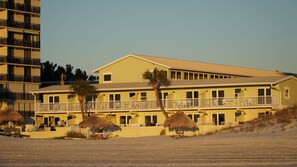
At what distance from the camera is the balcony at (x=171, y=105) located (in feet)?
204

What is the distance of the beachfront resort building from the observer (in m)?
80.4

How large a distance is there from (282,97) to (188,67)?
48.7 ft

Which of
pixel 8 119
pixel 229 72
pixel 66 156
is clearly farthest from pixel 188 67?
pixel 66 156

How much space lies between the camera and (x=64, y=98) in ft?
235

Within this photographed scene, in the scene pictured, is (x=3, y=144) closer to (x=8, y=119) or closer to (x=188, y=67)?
(x=8, y=119)

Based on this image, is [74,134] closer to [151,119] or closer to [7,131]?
[7,131]

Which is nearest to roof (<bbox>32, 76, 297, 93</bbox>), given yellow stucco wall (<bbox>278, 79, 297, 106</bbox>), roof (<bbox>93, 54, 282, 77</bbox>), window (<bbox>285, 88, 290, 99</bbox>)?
yellow stucco wall (<bbox>278, 79, 297, 106</bbox>)

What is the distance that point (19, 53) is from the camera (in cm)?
8275

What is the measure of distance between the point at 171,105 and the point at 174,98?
1.21 meters

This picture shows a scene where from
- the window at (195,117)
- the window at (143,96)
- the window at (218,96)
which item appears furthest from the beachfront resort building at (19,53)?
the window at (218,96)

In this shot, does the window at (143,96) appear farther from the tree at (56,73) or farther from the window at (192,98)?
the tree at (56,73)

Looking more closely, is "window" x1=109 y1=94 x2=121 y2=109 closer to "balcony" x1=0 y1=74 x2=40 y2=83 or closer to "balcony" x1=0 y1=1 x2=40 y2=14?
"balcony" x1=0 y1=74 x2=40 y2=83

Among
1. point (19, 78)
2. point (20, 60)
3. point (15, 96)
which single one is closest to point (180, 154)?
point (15, 96)

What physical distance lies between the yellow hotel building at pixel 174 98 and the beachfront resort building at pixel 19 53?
608cm
